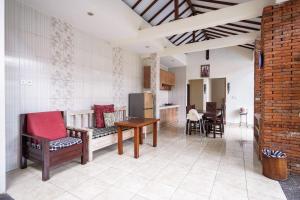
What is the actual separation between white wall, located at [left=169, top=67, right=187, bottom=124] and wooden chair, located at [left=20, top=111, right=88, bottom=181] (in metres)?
6.24

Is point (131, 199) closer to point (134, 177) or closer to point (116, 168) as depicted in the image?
point (134, 177)

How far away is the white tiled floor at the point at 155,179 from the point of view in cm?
204

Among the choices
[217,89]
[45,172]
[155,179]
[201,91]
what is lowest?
[155,179]

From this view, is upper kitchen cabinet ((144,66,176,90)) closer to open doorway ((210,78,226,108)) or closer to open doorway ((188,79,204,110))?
open doorway ((188,79,204,110))

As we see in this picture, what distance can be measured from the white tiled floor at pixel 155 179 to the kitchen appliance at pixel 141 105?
185 centimetres

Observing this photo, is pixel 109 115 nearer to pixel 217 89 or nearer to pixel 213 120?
pixel 213 120

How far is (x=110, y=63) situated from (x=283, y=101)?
4227 millimetres

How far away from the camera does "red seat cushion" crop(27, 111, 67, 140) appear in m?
2.76

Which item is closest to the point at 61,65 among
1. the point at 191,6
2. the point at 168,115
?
the point at 191,6

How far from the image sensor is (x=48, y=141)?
2.39 meters

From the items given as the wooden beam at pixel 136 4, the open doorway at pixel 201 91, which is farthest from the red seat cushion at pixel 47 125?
the open doorway at pixel 201 91

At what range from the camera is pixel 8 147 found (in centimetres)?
268

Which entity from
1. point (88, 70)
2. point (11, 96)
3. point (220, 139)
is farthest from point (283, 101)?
point (11, 96)

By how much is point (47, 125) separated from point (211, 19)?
3883 millimetres
